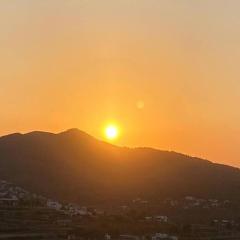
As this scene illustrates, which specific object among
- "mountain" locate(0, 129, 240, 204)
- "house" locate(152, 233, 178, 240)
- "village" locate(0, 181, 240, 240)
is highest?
"mountain" locate(0, 129, 240, 204)

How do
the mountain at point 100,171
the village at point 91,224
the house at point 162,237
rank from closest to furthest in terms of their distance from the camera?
1. the village at point 91,224
2. the house at point 162,237
3. the mountain at point 100,171

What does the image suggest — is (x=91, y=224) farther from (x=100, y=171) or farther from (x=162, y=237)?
(x=100, y=171)

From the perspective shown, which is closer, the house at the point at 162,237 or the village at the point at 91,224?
the village at the point at 91,224

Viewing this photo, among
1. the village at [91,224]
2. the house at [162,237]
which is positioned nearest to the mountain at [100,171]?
the village at [91,224]

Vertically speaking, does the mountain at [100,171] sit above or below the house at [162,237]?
above

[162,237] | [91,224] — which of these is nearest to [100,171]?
[91,224]

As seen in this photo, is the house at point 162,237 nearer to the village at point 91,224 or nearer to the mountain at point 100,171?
the village at point 91,224

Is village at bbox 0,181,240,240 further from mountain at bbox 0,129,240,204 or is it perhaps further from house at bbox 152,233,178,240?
mountain at bbox 0,129,240,204

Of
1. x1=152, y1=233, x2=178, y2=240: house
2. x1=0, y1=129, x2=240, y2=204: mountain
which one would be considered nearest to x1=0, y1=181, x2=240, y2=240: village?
x1=152, y1=233, x2=178, y2=240: house

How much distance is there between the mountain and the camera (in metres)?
107

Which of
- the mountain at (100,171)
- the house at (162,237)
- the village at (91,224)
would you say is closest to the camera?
the village at (91,224)

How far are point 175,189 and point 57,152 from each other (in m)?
31.7

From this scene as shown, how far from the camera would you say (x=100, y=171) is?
12469cm

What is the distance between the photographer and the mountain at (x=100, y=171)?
107375 mm
